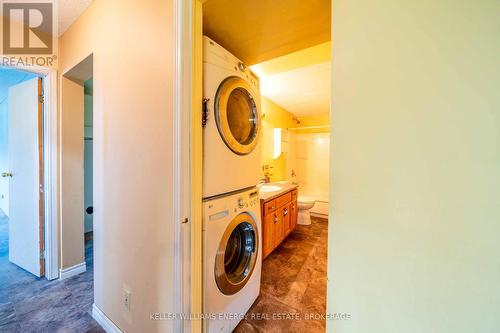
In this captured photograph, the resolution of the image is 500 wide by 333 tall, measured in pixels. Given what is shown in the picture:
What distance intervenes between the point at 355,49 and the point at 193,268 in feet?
3.70

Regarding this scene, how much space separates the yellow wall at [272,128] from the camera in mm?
2932

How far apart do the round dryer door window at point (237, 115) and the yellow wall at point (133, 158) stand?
1.02 feet

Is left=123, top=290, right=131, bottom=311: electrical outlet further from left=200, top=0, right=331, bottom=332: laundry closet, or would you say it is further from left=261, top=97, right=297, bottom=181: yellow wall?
left=261, top=97, right=297, bottom=181: yellow wall

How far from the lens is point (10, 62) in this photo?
4.91ft

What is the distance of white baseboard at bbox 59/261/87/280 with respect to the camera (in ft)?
5.70

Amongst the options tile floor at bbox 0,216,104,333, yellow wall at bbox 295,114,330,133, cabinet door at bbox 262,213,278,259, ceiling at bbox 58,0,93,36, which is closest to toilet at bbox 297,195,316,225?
cabinet door at bbox 262,213,278,259

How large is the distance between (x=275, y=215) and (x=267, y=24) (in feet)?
6.01

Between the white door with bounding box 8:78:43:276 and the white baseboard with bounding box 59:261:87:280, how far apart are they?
8.2 inches

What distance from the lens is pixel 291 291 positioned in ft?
5.46

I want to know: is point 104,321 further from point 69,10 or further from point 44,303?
point 69,10

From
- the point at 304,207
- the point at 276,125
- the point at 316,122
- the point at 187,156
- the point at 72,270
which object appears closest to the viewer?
the point at 187,156

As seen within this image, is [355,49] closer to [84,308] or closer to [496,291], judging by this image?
[496,291]

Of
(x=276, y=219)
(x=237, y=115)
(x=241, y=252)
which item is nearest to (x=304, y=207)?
(x=276, y=219)

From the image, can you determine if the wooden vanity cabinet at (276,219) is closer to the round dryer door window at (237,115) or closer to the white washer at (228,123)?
the white washer at (228,123)
